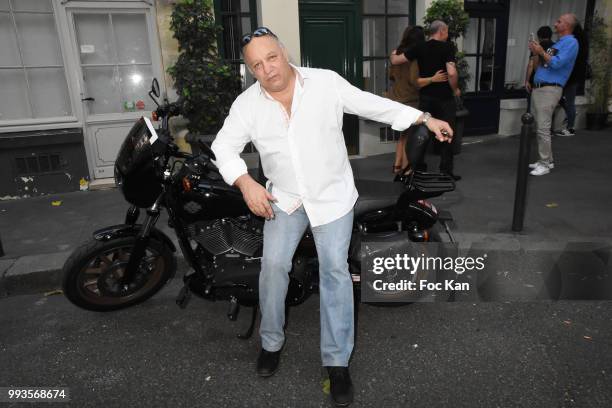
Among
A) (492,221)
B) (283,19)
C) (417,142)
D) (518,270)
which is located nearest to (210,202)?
(417,142)

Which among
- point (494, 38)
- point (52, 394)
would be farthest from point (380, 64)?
point (52, 394)

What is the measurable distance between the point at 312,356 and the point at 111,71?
5389mm

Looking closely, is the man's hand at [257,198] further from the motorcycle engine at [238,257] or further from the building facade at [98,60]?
the building facade at [98,60]

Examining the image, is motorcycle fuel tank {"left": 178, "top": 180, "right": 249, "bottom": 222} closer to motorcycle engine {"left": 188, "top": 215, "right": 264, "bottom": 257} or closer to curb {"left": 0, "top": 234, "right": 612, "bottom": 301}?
motorcycle engine {"left": 188, "top": 215, "right": 264, "bottom": 257}

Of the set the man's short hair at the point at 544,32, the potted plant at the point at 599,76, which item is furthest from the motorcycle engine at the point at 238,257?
the potted plant at the point at 599,76

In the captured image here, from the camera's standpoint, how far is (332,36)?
A: 283 inches

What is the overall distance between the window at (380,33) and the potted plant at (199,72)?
2.67 m

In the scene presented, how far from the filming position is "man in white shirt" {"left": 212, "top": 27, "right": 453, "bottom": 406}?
2215mm

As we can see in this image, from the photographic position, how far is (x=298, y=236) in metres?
2.41

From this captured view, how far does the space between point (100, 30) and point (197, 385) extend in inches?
216

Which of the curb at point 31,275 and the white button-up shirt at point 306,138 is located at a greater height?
the white button-up shirt at point 306,138

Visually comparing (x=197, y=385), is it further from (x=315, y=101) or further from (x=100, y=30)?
(x=100, y=30)

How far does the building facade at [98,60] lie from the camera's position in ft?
19.9

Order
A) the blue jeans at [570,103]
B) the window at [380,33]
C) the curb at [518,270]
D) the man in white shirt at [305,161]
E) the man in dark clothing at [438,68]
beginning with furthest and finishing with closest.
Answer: the blue jeans at [570,103], the window at [380,33], the man in dark clothing at [438,68], the curb at [518,270], the man in white shirt at [305,161]
